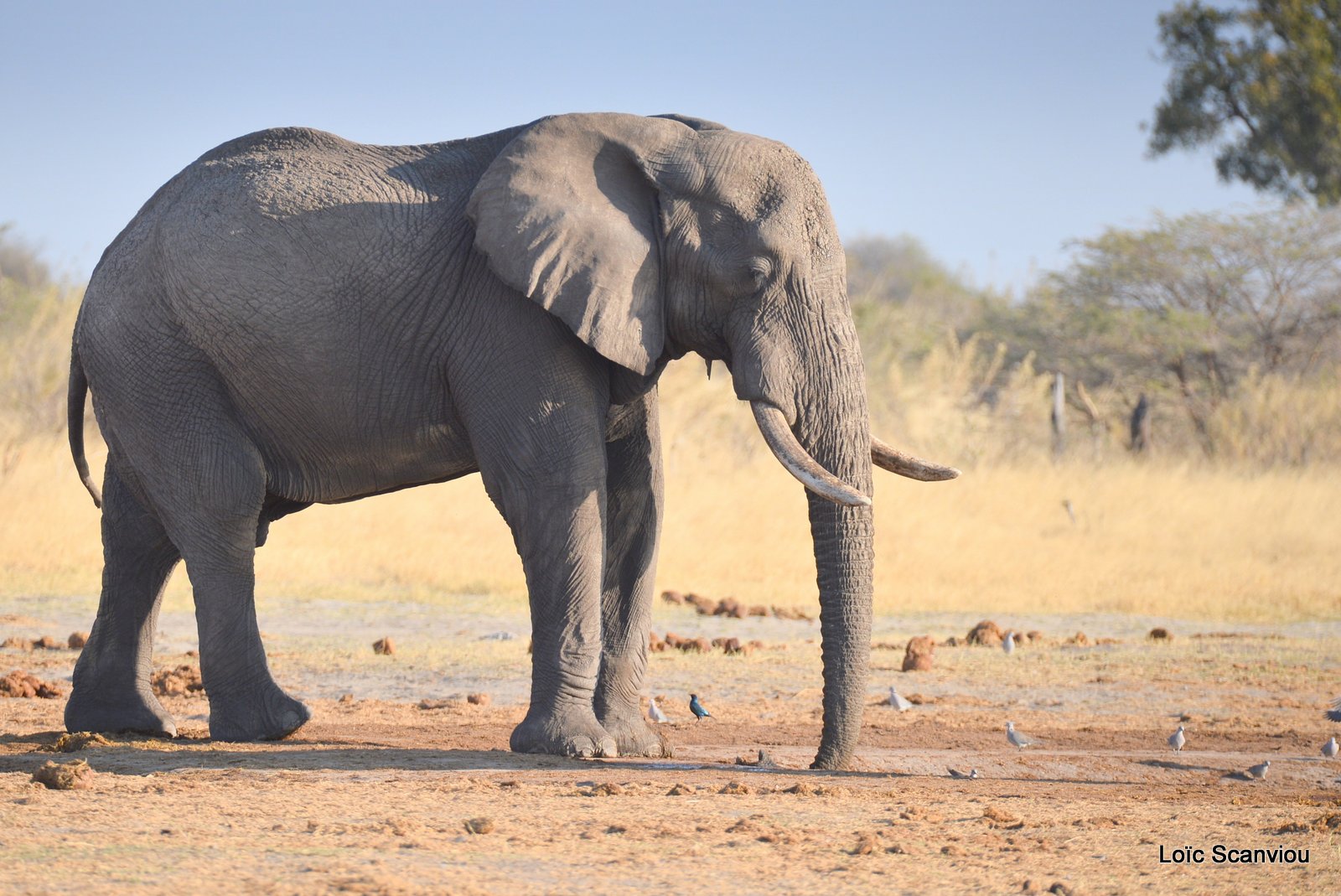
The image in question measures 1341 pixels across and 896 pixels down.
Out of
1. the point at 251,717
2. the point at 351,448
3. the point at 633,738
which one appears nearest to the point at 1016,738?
the point at 633,738

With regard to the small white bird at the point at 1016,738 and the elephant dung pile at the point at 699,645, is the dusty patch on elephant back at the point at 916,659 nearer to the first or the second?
the elephant dung pile at the point at 699,645

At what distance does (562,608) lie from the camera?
7.05 m

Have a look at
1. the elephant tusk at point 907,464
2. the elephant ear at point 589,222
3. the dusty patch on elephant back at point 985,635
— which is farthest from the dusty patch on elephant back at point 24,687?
the dusty patch on elephant back at point 985,635

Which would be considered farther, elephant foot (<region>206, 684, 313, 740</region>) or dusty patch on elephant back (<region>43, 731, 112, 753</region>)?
elephant foot (<region>206, 684, 313, 740</region>)

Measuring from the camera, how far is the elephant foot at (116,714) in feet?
26.2

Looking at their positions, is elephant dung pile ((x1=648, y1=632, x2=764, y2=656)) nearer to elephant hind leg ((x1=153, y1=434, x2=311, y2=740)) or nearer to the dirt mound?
elephant hind leg ((x1=153, y1=434, x2=311, y2=740))

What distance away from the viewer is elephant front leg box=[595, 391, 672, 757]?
7746 millimetres

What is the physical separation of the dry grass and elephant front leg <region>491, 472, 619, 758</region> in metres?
7.31

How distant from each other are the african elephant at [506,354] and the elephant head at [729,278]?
0.01 metres

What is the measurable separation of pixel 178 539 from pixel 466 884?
3334 mm

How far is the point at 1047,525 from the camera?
60.2 feet

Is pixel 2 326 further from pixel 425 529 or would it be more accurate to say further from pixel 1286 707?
pixel 1286 707

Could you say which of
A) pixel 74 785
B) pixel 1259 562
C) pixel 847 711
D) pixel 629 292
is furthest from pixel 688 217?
pixel 1259 562

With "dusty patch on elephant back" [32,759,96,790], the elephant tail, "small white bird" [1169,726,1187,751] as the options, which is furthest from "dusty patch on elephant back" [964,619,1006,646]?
"dusty patch on elephant back" [32,759,96,790]
